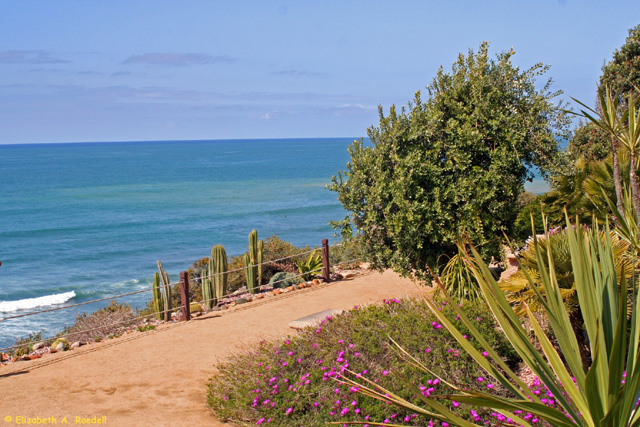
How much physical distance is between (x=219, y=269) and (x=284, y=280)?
1.90 meters

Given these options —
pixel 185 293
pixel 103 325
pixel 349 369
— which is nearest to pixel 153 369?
pixel 185 293

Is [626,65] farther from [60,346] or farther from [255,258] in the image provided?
[60,346]

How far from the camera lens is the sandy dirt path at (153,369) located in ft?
25.0

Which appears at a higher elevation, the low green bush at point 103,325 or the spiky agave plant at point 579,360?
the spiky agave plant at point 579,360

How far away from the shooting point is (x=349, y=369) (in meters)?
6.45

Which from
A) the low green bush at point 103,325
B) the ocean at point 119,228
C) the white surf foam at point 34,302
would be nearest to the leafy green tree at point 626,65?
the low green bush at point 103,325

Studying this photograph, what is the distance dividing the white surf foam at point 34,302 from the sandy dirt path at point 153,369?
52.8ft

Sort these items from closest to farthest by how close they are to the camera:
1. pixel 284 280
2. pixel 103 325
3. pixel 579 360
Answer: pixel 579 360
pixel 103 325
pixel 284 280

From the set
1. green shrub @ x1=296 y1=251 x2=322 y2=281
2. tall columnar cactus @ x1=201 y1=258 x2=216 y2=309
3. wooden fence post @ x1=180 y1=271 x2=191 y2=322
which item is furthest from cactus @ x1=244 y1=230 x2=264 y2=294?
wooden fence post @ x1=180 y1=271 x2=191 y2=322

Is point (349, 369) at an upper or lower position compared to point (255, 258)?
upper

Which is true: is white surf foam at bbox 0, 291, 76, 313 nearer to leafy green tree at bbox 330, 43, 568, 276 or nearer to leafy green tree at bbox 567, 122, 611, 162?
leafy green tree at bbox 330, 43, 568, 276

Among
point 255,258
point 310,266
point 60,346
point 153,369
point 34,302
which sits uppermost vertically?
point 255,258

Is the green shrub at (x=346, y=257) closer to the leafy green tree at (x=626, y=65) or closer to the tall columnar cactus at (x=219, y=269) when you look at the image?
the tall columnar cactus at (x=219, y=269)

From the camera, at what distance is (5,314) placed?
961 inches
